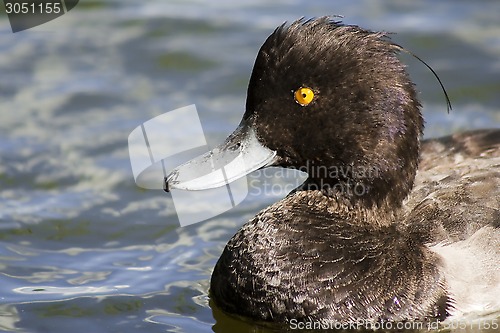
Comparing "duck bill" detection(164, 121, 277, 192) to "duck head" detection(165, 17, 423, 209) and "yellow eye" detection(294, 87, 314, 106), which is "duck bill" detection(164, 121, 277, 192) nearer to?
"duck head" detection(165, 17, 423, 209)

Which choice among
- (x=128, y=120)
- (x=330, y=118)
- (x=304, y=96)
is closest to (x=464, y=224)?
(x=330, y=118)

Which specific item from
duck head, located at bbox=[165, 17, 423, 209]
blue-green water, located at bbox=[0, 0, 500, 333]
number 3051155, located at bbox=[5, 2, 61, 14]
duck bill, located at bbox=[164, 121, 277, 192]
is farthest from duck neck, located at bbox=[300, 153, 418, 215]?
number 3051155, located at bbox=[5, 2, 61, 14]

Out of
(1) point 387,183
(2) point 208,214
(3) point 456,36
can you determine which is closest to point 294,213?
(1) point 387,183

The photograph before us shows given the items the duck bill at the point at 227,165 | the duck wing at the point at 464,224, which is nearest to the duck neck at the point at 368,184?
the duck wing at the point at 464,224

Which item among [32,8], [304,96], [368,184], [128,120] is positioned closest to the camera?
[304,96]

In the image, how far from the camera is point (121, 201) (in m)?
7.89

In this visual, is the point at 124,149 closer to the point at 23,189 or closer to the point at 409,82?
the point at 23,189

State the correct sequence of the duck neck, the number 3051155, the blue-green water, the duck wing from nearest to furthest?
the duck wing, the duck neck, the blue-green water, the number 3051155

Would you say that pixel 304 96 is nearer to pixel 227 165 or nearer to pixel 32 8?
pixel 227 165

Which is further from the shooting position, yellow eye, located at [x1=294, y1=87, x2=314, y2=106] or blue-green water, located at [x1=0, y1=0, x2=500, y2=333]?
blue-green water, located at [x1=0, y1=0, x2=500, y2=333]

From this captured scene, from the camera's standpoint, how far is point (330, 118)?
6164 mm

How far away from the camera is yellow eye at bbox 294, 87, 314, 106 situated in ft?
20.0

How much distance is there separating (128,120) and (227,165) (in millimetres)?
2684

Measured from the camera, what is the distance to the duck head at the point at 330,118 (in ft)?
19.9
